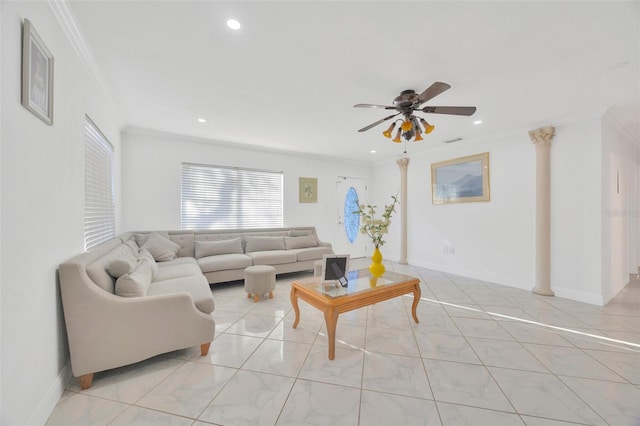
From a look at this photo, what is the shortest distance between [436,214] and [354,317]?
10.7 feet

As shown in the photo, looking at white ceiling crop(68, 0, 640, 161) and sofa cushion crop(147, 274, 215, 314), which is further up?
white ceiling crop(68, 0, 640, 161)

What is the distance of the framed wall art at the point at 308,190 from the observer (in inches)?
228

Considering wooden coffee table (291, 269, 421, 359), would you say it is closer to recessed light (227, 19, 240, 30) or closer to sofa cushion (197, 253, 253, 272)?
sofa cushion (197, 253, 253, 272)

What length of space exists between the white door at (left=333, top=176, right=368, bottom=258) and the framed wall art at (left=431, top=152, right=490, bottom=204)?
1947mm

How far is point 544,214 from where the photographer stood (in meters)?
3.61

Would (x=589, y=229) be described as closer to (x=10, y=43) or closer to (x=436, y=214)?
(x=436, y=214)

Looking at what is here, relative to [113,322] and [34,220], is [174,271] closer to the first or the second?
[113,322]

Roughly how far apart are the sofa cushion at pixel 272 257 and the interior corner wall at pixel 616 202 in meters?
4.38

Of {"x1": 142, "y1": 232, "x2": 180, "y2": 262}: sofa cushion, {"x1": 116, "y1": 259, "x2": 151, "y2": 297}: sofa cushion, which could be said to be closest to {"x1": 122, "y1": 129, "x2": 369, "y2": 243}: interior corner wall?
{"x1": 142, "y1": 232, "x2": 180, "y2": 262}: sofa cushion

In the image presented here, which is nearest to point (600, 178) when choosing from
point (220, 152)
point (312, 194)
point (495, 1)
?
point (495, 1)

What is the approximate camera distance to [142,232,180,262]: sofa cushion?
3650 mm

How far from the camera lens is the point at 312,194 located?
19.4ft

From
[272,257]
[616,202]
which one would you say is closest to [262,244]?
[272,257]

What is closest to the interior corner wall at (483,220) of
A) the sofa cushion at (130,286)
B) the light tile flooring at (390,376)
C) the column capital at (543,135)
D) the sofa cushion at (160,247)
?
the column capital at (543,135)
